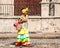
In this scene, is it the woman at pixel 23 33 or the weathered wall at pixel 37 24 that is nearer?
the woman at pixel 23 33

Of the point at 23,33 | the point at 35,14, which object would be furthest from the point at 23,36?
the point at 35,14

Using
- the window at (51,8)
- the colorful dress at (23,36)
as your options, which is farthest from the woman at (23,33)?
the window at (51,8)

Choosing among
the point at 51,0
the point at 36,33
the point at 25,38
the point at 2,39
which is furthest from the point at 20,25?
the point at 51,0

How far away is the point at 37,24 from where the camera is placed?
1927 centimetres

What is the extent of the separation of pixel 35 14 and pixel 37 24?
313cm

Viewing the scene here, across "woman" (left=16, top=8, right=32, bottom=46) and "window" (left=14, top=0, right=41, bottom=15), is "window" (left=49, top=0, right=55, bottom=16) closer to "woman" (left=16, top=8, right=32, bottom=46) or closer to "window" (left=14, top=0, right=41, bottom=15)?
"window" (left=14, top=0, right=41, bottom=15)

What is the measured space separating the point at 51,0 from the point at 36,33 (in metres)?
5.27

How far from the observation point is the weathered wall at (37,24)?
63.0ft

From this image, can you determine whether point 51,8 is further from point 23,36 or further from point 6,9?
point 23,36

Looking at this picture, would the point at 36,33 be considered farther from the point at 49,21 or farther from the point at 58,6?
the point at 58,6

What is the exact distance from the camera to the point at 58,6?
21531 mm

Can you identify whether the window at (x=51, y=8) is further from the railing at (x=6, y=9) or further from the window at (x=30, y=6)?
the railing at (x=6, y=9)

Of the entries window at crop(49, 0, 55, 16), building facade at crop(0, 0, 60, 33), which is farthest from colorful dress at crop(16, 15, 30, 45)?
window at crop(49, 0, 55, 16)

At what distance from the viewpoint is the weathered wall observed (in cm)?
1919
